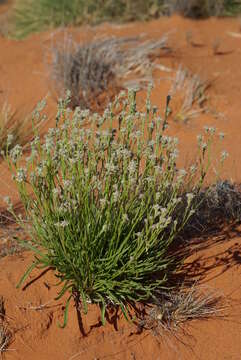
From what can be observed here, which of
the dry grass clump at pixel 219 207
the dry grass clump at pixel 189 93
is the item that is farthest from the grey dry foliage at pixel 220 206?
the dry grass clump at pixel 189 93

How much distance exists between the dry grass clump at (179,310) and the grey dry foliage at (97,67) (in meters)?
3.09

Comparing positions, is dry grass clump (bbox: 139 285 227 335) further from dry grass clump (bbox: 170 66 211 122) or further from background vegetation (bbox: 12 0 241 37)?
background vegetation (bbox: 12 0 241 37)

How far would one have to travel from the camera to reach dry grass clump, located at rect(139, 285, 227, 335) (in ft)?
10.3

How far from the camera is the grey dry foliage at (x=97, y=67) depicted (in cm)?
611

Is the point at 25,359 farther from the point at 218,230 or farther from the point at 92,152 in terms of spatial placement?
the point at 218,230

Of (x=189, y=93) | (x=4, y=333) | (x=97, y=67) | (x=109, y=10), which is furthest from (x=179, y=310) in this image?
(x=109, y=10)

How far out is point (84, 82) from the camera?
20.1 feet

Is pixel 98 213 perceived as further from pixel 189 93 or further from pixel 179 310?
pixel 189 93

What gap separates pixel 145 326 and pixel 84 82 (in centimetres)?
356

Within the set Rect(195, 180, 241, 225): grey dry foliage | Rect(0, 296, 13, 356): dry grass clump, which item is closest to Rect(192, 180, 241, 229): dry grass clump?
Rect(195, 180, 241, 225): grey dry foliage

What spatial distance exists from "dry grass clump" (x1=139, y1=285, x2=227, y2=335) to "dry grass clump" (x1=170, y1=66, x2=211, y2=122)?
2982mm

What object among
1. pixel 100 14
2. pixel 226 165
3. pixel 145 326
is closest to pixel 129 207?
pixel 145 326

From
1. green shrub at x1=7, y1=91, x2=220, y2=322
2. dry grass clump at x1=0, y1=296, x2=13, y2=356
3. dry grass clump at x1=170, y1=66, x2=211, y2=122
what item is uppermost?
green shrub at x1=7, y1=91, x2=220, y2=322

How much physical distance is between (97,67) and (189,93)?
3.59 feet
